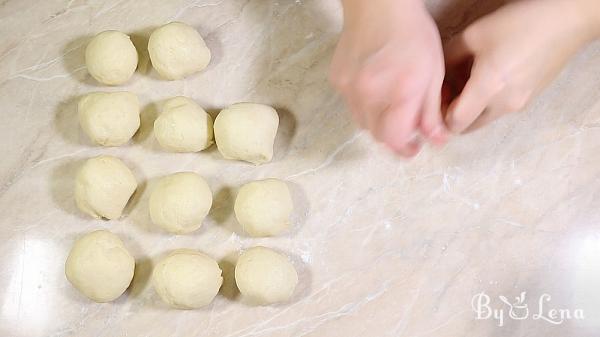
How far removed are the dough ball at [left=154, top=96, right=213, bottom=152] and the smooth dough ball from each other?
18cm

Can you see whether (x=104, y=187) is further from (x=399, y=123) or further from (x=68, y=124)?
(x=399, y=123)

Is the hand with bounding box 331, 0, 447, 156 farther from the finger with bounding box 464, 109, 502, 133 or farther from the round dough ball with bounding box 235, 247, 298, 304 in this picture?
the round dough ball with bounding box 235, 247, 298, 304

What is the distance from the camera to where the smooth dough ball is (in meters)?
1.09

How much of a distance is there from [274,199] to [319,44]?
29 cm

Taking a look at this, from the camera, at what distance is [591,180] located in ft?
3.85

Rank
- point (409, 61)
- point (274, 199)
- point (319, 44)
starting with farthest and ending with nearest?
point (319, 44), point (274, 199), point (409, 61)

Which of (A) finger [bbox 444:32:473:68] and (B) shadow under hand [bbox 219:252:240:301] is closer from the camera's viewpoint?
(A) finger [bbox 444:32:473:68]

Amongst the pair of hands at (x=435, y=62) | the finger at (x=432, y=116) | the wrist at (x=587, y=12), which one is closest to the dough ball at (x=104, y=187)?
the pair of hands at (x=435, y=62)

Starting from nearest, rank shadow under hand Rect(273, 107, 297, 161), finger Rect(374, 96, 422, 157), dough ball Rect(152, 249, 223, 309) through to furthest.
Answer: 1. finger Rect(374, 96, 422, 157)
2. dough ball Rect(152, 249, 223, 309)
3. shadow under hand Rect(273, 107, 297, 161)

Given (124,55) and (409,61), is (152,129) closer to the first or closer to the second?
(124,55)

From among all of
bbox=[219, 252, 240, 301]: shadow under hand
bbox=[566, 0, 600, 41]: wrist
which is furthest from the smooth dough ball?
bbox=[566, 0, 600, 41]: wrist

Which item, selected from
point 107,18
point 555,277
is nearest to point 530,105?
point 555,277

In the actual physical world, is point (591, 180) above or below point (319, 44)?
below

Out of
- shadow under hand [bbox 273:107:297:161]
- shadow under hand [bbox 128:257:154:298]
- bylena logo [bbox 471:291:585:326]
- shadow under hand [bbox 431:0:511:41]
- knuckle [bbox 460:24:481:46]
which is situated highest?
knuckle [bbox 460:24:481:46]
